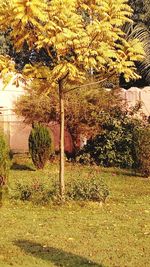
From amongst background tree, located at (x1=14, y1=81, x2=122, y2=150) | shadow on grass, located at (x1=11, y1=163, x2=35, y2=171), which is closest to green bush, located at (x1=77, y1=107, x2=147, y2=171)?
background tree, located at (x1=14, y1=81, x2=122, y2=150)

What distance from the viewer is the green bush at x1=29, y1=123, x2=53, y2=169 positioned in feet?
58.2

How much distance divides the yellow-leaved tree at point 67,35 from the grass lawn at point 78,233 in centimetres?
99

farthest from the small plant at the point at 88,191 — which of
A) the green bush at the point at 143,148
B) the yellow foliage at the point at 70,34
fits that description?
the green bush at the point at 143,148

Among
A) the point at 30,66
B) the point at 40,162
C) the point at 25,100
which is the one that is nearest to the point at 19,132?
the point at 25,100

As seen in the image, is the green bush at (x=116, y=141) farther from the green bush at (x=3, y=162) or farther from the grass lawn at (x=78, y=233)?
the green bush at (x=3, y=162)

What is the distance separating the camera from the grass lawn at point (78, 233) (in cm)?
706

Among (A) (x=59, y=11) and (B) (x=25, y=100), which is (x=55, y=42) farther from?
(B) (x=25, y=100)

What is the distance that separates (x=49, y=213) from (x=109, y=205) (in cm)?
142

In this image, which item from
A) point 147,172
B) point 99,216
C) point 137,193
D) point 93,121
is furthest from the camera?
point 93,121

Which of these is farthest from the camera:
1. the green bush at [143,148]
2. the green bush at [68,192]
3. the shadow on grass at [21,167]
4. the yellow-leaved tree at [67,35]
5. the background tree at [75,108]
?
the background tree at [75,108]

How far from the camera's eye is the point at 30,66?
36.4 feet

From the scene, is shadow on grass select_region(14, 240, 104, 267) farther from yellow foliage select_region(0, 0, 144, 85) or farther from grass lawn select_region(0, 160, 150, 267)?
yellow foliage select_region(0, 0, 144, 85)

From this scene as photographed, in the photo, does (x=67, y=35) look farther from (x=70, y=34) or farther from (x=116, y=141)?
(x=116, y=141)

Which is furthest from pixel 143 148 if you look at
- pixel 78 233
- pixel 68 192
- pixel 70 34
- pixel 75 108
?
pixel 78 233
